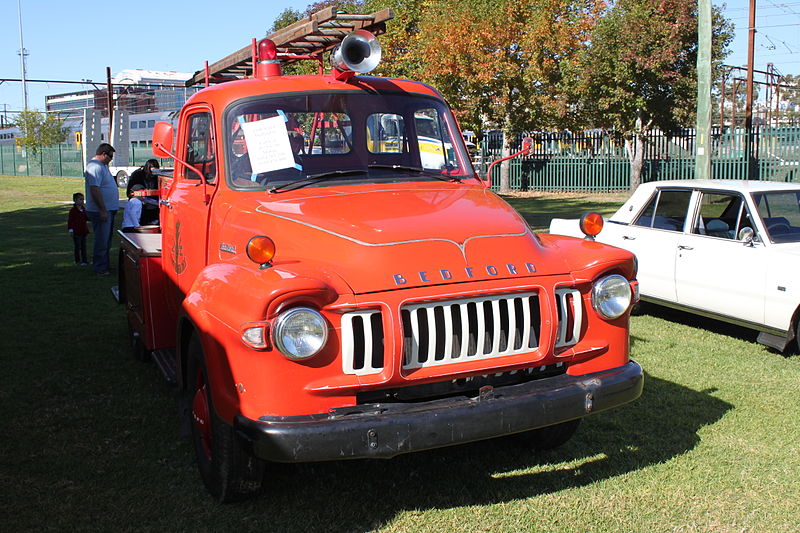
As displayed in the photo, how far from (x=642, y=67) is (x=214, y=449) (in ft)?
77.6

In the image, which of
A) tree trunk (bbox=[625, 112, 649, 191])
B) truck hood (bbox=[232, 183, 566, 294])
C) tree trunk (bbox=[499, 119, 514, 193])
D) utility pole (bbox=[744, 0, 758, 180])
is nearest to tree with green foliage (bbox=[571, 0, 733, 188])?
tree trunk (bbox=[625, 112, 649, 191])

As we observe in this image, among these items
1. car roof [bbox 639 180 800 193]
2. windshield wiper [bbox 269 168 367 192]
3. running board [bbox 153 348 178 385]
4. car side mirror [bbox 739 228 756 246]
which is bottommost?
running board [bbox 153 348 178 385]

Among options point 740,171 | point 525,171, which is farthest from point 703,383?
point 525,171

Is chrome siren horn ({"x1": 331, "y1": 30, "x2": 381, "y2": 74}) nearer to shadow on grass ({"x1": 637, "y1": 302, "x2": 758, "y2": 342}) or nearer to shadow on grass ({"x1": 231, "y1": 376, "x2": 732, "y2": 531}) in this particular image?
shadow on grass ({"x1": 231, "y1": 376, "x2": 732, "y2": 531})

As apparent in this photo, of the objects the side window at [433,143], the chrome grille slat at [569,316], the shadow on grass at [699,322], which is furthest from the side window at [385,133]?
the shadow on grass at [699,322]

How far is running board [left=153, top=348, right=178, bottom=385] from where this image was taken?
499 cm

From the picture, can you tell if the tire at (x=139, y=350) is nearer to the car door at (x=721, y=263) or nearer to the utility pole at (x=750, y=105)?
the car door at (x=721, y=263)

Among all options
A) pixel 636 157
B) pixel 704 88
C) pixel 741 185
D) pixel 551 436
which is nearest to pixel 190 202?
pixel 551 436

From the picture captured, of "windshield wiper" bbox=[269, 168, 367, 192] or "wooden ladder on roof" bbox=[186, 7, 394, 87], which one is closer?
"windshield wiper" bbox=[269, 168, 367, 192]

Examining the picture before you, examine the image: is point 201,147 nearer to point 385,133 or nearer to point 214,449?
point 385,133

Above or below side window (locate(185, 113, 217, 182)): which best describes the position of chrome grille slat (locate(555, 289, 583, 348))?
below

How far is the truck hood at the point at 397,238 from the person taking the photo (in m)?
3.81

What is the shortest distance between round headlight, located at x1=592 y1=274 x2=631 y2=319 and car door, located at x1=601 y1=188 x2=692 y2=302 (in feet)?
13.4

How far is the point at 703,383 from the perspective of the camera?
626 cm
